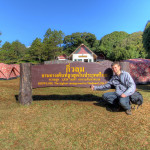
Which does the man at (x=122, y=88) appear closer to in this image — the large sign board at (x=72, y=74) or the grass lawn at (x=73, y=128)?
the grass lawn at (x=73, y=128)

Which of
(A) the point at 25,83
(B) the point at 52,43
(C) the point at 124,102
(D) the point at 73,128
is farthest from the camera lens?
(B) the point at 52,43

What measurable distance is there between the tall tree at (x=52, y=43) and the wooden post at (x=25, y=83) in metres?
30.5

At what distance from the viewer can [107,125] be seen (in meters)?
2.85

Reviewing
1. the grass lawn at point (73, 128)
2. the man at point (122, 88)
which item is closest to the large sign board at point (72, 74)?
the man at point (122, 88)

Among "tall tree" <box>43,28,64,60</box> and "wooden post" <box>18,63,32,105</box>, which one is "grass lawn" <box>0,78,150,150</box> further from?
"tall tree" <box>43,28,64,60</box>

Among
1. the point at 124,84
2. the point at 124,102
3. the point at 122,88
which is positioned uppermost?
the point at 124,84

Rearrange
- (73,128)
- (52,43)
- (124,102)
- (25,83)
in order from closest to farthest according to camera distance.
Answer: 1. (73,128)
2. (124,102)
3. (25,83)
4. (52,43)

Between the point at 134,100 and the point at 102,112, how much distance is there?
0.88 metres

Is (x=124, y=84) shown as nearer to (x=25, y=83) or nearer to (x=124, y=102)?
(x=124, y=102)

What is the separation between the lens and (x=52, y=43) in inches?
1410

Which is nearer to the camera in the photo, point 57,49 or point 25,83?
point 25,83

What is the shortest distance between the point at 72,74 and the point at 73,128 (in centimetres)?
172

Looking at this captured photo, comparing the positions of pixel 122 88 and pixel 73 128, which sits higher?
pixel 122 88

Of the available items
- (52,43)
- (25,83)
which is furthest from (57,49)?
(25,83)
